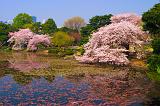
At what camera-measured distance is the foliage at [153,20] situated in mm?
41094

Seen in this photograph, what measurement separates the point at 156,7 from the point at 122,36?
580 centimetres

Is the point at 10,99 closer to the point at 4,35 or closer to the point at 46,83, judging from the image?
the point at 46,83

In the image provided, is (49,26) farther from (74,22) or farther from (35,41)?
(74,22)

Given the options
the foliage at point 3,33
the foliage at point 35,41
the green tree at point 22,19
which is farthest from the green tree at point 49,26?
the foliage at point 35,41

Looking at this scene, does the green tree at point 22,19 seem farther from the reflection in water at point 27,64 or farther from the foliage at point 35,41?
the reflection in water at point 27,64

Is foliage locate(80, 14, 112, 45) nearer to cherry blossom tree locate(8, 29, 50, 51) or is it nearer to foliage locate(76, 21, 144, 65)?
cherry blossom tree locate(8, 29, 50, 51)

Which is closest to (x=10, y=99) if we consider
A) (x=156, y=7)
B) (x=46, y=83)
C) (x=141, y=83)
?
(x=46, y=83)

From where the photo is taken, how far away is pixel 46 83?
2683 cm

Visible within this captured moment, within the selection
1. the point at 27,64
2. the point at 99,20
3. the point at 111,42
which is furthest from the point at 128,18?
the point at 27,64

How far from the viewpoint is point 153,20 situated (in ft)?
135

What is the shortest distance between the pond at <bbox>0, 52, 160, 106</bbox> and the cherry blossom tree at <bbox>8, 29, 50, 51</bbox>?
3758 centimetres

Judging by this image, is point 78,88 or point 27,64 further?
point 27,64

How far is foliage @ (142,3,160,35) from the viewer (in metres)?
41.1

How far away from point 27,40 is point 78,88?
175 ft
